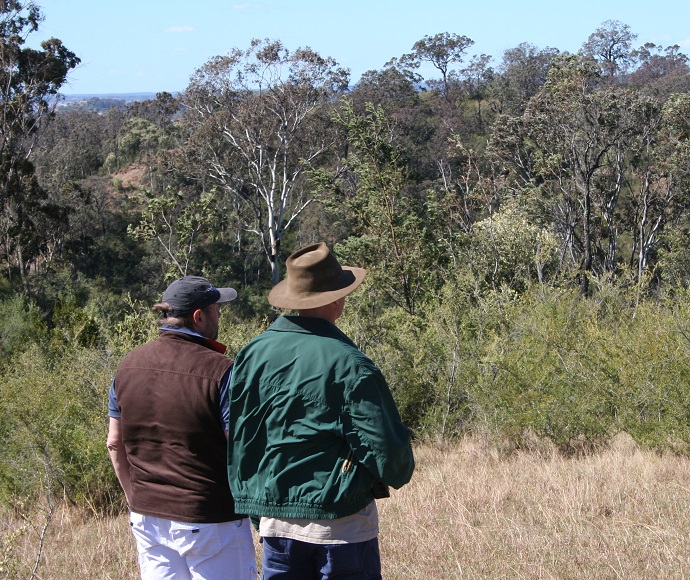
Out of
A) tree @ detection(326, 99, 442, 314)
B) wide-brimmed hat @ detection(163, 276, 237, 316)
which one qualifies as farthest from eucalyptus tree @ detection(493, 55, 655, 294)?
wide-brimmed hat @ detection(163, 276, 237, 316)

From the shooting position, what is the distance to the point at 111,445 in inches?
109

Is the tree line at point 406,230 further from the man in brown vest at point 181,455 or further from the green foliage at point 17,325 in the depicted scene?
the man in brown vest at point 181,455

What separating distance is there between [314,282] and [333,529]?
727 mm

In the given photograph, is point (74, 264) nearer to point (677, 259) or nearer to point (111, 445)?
point (677, 259)

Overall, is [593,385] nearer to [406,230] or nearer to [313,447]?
[313,447]

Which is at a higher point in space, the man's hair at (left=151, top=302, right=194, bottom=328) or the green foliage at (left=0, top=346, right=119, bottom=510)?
the man's hair at (left=151, top=302, right=194, bottom=328)

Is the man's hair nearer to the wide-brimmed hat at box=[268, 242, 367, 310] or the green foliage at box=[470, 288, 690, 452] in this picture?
the wide-brimmed hat at box=[268, 242, 367, 310]

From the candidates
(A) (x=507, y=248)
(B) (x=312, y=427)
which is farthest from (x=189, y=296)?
(A) (x=507, y=248)

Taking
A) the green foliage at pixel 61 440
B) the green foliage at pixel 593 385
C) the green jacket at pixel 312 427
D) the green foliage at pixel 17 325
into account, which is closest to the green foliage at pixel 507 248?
the green foliage at pixel 593 385

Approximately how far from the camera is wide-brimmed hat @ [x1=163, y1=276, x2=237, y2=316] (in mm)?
2689

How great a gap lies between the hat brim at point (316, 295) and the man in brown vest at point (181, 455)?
27cm

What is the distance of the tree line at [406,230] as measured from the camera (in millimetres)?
7098

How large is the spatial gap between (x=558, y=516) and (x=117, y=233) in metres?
34.8

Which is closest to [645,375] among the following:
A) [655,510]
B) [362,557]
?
[655,510]
